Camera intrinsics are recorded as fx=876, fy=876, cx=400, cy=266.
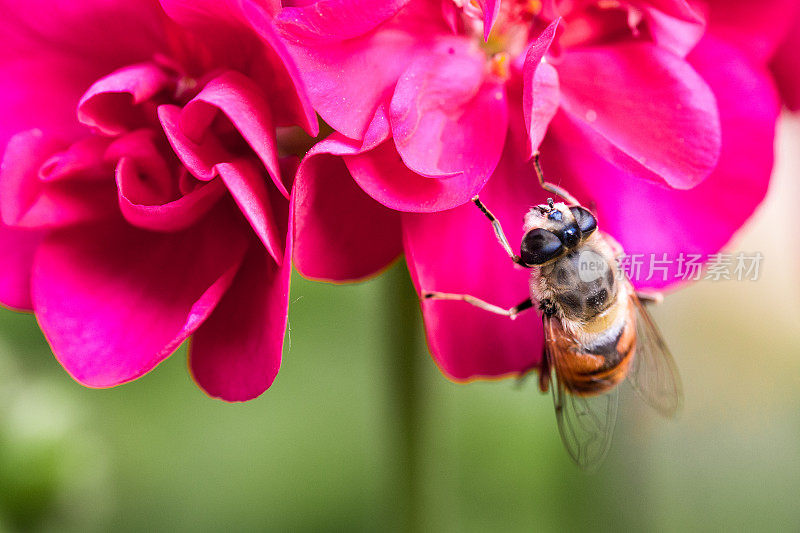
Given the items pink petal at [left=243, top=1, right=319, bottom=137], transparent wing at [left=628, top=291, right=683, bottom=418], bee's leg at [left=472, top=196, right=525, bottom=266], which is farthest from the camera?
transparent wing at [left=628, top=291, right=683, bottom=418]

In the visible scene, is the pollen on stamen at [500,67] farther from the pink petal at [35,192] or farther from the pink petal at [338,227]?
the pink petal at [35,192]

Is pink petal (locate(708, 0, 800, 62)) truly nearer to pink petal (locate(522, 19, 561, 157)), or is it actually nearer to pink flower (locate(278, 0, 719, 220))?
pink flower (locate(278, 0, 719, 220))

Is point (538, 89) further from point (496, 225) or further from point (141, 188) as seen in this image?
point (141, 188)

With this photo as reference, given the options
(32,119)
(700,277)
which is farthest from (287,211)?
(700,277)

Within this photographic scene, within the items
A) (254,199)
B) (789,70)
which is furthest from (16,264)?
(789,70)

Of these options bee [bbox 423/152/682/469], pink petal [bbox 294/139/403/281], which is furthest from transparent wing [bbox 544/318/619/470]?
pink petal [bbox 294/139/403/281]

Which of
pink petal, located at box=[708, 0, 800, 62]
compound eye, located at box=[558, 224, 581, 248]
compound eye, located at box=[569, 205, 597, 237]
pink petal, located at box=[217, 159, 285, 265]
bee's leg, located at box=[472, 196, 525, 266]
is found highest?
pink petal, located at box=[708, 0, 800, 62]

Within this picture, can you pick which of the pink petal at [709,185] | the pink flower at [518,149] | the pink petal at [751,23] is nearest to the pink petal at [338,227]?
the pink flower at [518,149]
